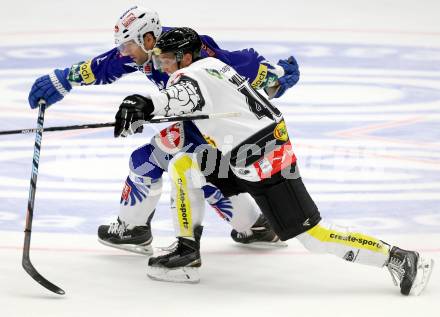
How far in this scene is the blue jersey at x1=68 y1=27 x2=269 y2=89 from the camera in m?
4.96

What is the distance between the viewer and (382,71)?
8820 millimetres

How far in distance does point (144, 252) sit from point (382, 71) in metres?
4.28

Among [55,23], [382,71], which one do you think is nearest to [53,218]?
[382,71]

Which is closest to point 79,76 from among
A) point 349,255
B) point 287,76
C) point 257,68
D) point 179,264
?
point 257,68

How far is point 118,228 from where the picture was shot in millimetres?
5102

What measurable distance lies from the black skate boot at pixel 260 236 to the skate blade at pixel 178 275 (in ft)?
2.05

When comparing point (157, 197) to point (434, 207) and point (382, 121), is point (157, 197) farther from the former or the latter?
point (382, 121)

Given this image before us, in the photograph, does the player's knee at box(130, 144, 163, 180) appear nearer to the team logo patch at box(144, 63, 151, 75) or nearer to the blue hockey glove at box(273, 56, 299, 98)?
the team logo patch at box(144, 63, 151, 75)

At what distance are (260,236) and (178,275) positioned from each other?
2.35 feet

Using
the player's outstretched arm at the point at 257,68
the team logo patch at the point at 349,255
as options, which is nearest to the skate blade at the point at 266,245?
the player's outstretched arm at the point at 257,68

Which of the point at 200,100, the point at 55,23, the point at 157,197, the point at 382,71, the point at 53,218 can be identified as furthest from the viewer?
the point at 55,23

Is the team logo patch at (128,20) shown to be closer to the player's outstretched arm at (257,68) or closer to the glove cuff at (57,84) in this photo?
the player's outstretched arm at (257,68)

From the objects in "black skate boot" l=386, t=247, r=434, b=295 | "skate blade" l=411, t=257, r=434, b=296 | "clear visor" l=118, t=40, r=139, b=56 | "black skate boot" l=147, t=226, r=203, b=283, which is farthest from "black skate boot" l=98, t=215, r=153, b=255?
"skate blade" l=411, t=257, r=434, b=296

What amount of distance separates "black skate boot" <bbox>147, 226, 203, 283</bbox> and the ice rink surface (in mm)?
60
